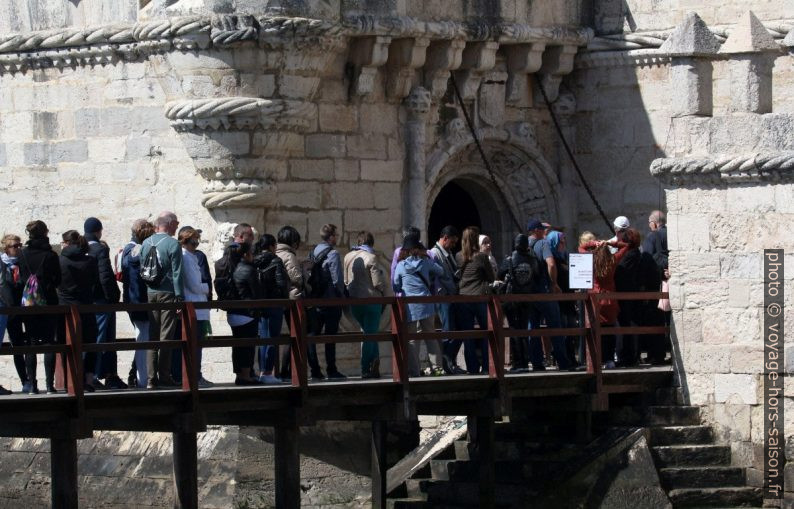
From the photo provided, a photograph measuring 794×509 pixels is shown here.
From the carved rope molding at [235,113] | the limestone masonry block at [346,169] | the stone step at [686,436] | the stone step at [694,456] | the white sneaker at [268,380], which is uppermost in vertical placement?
the carved rope molding at [235,113]

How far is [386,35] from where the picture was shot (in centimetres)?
2308

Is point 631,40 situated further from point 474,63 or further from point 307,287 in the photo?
point 307,287

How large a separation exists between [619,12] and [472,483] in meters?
5.83

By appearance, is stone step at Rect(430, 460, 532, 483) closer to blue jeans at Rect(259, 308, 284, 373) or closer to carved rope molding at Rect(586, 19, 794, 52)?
blue jeans at Rect(259, 308, 284, 373)

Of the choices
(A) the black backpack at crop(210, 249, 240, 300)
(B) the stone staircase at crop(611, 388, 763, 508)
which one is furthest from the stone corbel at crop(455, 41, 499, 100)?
(A) the black backpack at crop(210, 249, 240, 300)

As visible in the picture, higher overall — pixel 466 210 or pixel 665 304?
pixel 466 210

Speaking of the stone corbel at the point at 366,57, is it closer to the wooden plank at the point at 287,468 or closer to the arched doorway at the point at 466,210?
the arched doorway at the point at 466,210

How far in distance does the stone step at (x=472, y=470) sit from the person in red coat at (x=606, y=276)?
120 centimetres

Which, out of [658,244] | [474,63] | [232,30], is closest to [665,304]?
[658,244]

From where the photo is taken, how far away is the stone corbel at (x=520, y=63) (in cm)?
2467

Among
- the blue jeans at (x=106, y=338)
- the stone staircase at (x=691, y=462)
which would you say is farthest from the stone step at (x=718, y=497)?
the blue jeans at (x=106, y=338)

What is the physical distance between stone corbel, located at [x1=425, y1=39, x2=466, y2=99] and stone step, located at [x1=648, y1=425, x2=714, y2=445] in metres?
4.77

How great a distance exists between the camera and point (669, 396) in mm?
21344

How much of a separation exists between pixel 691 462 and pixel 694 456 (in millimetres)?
57
